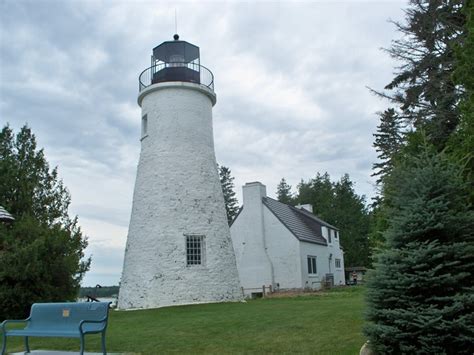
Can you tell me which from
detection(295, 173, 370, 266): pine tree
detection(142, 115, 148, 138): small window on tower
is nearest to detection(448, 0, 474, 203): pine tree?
detection(142, 115, 148, 138): small window on tower

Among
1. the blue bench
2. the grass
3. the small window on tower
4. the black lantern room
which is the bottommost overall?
the grass

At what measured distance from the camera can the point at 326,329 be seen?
9.81m

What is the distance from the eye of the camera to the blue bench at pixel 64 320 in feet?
26.9

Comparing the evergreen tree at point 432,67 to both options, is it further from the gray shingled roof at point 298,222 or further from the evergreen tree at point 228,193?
the evergreen tree at point 228,193

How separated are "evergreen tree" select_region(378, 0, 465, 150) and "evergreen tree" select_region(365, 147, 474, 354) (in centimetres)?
657

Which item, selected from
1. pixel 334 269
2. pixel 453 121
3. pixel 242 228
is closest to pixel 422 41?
pixel 453 121

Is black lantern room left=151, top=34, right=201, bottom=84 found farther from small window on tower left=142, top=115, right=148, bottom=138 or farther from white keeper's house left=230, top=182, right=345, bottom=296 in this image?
white keeper's house left=230, top=182, right=345, bottom=296

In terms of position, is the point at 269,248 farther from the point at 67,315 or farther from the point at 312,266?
the point at 67,315

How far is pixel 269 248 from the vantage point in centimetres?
3262

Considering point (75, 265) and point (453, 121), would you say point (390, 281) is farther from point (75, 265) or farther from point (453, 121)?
point (75, 265)

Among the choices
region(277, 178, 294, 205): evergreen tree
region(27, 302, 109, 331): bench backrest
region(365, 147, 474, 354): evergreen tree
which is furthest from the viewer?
region(277, 178, 294, 205): evergreen tree

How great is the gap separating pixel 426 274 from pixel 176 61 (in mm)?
17865

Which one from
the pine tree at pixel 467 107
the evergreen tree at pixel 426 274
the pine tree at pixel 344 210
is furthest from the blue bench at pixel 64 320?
the pine tree at pixel 344 210

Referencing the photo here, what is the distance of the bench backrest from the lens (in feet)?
27.5
